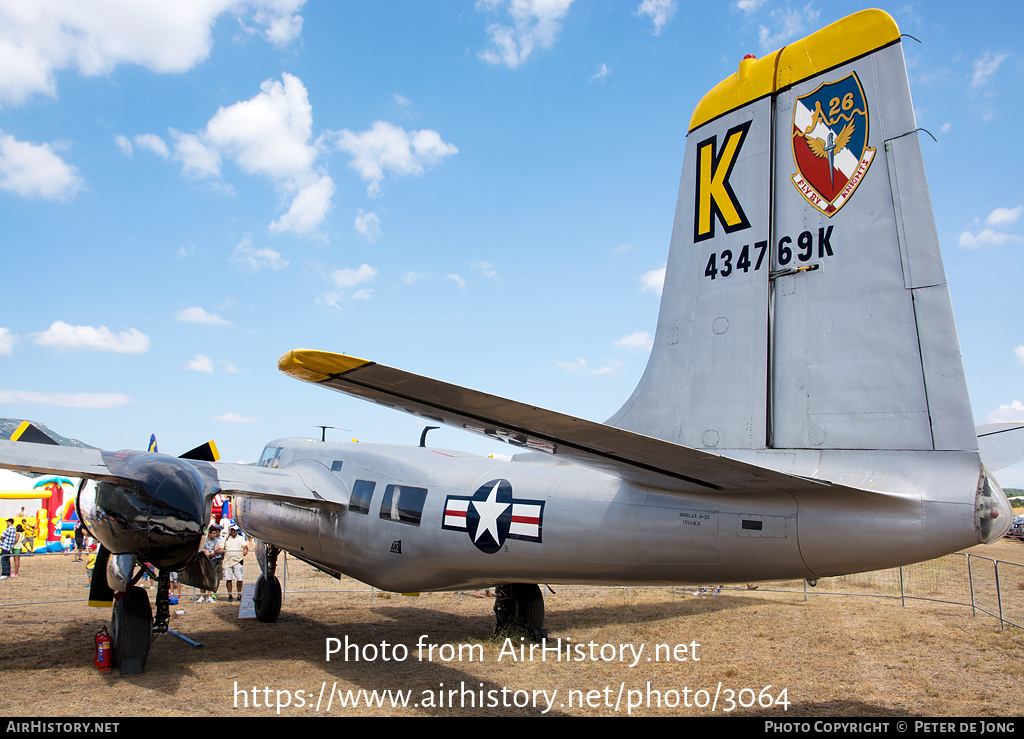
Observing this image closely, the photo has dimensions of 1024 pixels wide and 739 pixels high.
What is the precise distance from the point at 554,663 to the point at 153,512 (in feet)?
21.0

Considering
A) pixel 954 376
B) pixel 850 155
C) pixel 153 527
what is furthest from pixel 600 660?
pixel 850 155

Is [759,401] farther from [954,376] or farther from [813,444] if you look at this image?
[954,376]

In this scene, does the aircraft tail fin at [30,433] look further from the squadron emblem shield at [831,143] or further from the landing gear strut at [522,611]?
the squadron emblem shield at [831,143]

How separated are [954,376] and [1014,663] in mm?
8436

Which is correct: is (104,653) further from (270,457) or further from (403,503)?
(270,457)

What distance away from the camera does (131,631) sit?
9.63 m

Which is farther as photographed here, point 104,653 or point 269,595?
point 269,595

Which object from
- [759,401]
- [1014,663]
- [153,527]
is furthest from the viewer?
[1014,663]

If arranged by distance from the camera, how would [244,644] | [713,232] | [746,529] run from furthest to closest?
[244,644] → [713,232] → [746,529]

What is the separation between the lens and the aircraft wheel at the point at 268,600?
1365 centimetres

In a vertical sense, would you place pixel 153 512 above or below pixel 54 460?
below


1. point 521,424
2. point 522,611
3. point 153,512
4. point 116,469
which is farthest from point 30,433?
point 521,424

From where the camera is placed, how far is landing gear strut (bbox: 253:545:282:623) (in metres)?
13.6
